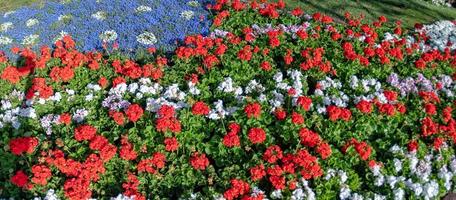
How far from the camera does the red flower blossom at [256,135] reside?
10219 mm

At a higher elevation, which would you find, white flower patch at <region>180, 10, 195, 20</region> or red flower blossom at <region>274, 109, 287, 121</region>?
red flower blossom at <region>274, 109, 287, 121</region>

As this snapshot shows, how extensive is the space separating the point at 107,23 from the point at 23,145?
5942mm

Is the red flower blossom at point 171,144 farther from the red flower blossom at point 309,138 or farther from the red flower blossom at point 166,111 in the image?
the red flower blossom at point 309,138

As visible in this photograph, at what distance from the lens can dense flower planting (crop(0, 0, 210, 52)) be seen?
14.3m

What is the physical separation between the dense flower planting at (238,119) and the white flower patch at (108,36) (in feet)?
3.01

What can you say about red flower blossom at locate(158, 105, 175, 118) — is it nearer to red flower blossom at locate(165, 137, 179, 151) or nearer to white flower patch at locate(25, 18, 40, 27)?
red flower blossom at locate(165, 137, 179, 151)

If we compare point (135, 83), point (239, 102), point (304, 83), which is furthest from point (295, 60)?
point (135, 83)

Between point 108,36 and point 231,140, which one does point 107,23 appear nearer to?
→ point 108,36

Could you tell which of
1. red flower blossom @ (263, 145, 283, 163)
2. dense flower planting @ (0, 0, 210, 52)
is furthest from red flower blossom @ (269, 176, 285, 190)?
dense flower planting @ (0, 0, 210, 52)

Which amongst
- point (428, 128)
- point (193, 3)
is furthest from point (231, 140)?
point (193, 3)

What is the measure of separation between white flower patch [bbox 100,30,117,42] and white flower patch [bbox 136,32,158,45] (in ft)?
2.22

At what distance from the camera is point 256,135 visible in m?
10.2

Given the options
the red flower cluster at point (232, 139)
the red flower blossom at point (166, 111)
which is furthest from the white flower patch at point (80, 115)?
the red flower cluster at point (232, 139)

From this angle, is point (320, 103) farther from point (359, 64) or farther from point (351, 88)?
point (359, 64)
